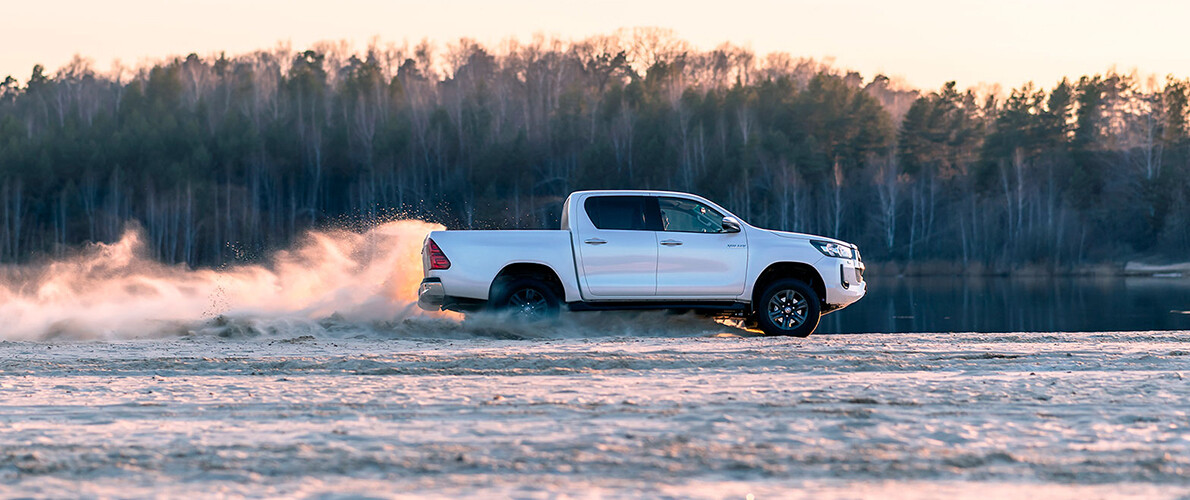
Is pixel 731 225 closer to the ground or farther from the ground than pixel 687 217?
closer to the ground

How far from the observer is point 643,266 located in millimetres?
13820

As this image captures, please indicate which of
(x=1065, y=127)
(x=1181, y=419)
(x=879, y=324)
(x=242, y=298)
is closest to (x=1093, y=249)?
(x=1065, y=127)

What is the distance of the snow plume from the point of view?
13.8 meters

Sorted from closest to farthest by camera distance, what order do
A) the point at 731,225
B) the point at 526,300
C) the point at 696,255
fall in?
1. the point at 526,300
2. the point at 696,255
3. the point at 731,225

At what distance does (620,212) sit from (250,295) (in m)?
5.48

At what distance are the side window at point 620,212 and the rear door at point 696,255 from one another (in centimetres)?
18

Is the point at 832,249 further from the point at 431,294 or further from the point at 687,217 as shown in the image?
the point at 431,294

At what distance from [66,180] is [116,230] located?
24.2 feet

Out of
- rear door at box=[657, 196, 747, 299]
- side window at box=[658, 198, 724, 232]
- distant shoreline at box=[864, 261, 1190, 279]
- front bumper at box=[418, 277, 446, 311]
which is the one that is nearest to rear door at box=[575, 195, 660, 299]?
rear door at box=[657, 196, 747, 299]

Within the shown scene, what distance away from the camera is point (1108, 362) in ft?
32.9

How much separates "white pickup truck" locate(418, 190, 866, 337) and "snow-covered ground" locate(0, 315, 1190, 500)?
226 cm

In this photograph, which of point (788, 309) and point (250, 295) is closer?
point (788, 309)

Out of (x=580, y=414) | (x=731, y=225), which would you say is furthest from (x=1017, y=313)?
(x=580, y=414)

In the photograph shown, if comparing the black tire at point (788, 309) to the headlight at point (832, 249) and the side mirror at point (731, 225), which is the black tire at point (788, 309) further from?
the side mirror at point (731, 225)
